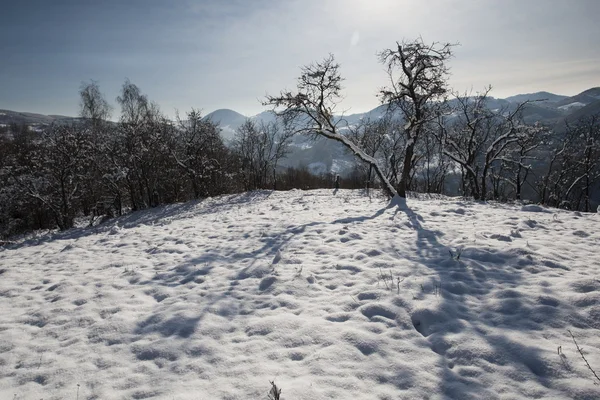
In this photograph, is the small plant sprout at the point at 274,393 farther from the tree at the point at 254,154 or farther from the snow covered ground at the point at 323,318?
the tree at the point at 254,154

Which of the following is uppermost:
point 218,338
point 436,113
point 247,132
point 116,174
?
point 247,132

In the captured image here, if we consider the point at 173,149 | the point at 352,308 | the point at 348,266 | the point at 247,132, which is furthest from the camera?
the point at 247,132

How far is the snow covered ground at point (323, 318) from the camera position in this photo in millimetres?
3312

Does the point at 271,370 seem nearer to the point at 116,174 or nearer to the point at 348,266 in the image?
the point at 348,266

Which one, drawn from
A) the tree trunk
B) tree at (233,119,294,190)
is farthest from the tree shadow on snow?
tree at (233,119,294,190)

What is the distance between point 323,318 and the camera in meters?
4.50

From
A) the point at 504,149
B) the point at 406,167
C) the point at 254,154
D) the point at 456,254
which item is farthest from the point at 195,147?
the point at 504,149

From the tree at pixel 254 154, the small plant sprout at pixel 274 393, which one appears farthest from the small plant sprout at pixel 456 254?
the tree at pixel 254 154

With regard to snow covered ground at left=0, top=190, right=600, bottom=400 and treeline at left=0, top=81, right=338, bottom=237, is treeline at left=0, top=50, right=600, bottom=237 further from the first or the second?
snow covered ground at left=0, top=190, right=600, bottom=400

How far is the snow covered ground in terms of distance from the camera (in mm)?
3312

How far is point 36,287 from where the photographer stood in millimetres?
6656

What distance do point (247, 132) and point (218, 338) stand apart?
4344cm

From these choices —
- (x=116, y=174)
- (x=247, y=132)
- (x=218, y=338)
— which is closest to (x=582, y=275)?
(x=218, y=338)

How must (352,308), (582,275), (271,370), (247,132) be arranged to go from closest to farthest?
(271,370), (352,308), (582,275), (247,132)
